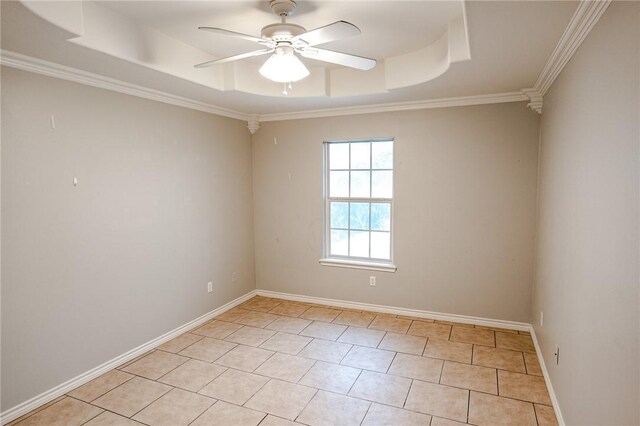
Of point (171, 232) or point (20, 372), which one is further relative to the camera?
point (171, 232)

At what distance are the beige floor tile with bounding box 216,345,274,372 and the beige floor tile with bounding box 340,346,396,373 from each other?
28.1 inches

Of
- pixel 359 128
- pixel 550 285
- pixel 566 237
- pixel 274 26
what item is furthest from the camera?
pixel 359 128

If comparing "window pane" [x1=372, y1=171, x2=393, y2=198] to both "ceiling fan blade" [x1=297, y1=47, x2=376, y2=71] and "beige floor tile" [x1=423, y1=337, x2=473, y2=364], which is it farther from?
"ceiling fan blade" [x1=297, y1=47, x2=376, y2=71]

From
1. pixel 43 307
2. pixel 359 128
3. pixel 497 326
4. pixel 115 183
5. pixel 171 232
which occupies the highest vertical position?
pixel 359 128

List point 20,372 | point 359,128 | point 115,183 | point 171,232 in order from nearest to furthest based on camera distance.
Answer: point 20,372, point 115,183, point 171,232, point 359,128

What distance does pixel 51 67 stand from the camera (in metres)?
2.58

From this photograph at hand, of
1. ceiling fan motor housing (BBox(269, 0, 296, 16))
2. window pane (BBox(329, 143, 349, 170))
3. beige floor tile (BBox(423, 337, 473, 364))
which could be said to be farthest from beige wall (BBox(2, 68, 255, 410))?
beige floor tile (BBox(423, 337, 473, 364))

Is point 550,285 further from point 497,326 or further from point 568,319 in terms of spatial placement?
point 497,326

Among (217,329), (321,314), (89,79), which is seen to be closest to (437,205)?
(321,314)

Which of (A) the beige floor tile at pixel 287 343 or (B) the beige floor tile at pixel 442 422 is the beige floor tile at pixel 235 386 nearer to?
(A) the beige floor tile at pixel 287 343

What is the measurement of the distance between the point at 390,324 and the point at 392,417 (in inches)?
61.6

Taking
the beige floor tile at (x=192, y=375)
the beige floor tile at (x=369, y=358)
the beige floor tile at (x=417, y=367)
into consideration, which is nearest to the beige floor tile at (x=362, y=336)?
the beige floor tile at (x=369, y=358)

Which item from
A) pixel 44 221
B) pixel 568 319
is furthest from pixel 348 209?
pixel 44 221

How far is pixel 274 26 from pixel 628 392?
2312 mm
